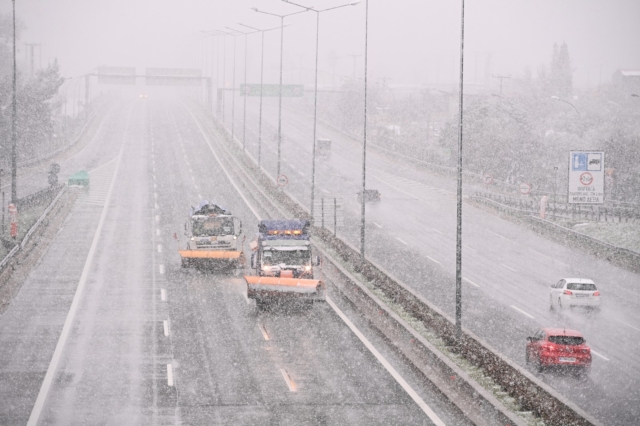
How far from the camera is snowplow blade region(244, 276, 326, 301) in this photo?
1262 inches

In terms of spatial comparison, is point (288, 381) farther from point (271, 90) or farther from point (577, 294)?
point (271, 90)

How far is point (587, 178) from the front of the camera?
55500 millimetres

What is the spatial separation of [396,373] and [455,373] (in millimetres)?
2864

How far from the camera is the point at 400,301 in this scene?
3200cm

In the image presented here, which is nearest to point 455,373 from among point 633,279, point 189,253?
point 189,253

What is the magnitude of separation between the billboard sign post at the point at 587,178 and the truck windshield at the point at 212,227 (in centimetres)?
2373

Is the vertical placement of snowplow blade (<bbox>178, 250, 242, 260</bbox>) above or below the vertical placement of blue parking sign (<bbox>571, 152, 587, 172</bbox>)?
below

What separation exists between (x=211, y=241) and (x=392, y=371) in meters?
17.6

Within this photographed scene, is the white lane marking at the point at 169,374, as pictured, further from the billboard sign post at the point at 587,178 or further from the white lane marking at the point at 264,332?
the billboard sign post at the point at 587,178

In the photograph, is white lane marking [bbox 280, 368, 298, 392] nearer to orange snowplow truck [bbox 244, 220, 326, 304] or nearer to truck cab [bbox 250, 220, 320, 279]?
orange snowplow truck [bbox 244, 220, 326, 304]

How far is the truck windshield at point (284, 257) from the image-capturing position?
34125 millimetres

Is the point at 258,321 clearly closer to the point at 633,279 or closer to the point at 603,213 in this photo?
the point at 633,279

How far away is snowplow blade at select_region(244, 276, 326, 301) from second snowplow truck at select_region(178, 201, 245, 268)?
7.68 meters

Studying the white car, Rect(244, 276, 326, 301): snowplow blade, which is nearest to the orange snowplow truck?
Rect(244, 276, 326, 301): snowplow blade
